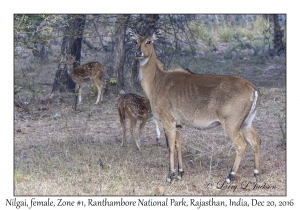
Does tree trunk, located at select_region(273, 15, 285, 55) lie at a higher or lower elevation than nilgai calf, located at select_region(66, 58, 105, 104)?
higher

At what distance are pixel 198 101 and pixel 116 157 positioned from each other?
6.42 ft

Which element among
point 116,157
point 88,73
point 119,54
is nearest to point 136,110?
point 116,157

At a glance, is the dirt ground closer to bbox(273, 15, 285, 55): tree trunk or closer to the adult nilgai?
the adult nilgai

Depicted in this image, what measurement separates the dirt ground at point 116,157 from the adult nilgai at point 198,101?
40 cm

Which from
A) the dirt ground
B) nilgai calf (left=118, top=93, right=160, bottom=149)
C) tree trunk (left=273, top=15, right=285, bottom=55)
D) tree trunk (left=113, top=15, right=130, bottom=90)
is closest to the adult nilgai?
the dirt ground

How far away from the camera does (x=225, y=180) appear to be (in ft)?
26.6

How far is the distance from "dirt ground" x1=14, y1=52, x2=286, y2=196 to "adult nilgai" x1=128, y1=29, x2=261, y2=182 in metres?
0.40

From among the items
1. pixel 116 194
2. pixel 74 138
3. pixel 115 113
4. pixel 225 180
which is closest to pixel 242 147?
pixel 225 180

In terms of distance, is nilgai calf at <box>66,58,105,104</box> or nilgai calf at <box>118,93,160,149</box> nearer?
nilgai calf at <box>118,93,160,149</box>

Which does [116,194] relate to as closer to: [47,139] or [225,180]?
[225,180]

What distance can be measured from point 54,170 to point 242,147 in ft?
9.48

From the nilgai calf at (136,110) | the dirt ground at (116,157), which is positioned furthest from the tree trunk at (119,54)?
the nilgai calf at (136,110)

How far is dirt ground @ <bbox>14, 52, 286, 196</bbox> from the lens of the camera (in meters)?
7.71

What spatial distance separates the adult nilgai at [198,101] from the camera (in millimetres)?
8039
